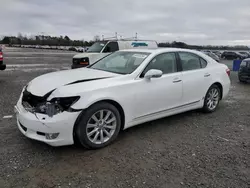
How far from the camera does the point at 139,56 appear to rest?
441 centimetres

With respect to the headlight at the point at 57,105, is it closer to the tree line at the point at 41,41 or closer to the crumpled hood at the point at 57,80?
the crumpled hood at the point at 57,80

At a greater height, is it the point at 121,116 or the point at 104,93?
the point at 104,93

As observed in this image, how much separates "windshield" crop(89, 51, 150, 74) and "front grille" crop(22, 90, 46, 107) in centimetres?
144

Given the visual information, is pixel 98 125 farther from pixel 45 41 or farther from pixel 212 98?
pixel 45 41

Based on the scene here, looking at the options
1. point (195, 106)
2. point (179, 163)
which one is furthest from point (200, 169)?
point (195, 106)

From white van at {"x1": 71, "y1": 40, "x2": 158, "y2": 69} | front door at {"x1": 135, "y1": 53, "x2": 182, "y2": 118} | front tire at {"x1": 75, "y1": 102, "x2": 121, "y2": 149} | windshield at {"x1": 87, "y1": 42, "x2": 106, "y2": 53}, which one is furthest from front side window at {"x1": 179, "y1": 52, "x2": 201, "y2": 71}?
windshield at {"x1": 87, "y1": 42, "x2": 106, "y2": 53}

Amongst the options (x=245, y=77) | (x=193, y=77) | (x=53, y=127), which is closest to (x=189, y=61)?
(x=193, y=77)

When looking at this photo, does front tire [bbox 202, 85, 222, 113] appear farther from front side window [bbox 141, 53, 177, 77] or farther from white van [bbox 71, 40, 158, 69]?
white van [bbox 71, 40, 158, 69]

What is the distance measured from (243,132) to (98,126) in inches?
107

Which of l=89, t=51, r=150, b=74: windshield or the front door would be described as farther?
l=89, t=51, r=150, b=74: windshield

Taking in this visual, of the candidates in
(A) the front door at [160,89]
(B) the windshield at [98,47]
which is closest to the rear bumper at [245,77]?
(B) the windshield at [98,47]

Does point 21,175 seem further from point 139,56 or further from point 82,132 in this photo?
point 139,56

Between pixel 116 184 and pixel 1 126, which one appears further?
pixel 1 126

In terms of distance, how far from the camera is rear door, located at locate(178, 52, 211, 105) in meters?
4.65
